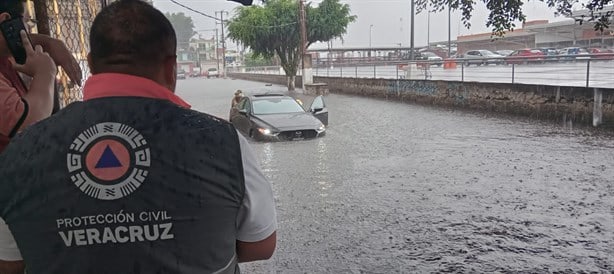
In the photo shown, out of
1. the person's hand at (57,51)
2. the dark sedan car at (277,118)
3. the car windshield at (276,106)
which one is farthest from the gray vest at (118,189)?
the car windshield at (276,106)

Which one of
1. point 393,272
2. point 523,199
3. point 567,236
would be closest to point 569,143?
point 523,199

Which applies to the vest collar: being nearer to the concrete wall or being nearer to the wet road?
the wet road

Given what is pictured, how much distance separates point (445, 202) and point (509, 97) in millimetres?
10414

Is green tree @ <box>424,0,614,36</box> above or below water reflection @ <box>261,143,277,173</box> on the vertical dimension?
above

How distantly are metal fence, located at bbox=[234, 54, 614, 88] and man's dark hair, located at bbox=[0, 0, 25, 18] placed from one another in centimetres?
1449

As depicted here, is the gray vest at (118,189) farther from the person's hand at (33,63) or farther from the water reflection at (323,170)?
the water reflection at (323,170)

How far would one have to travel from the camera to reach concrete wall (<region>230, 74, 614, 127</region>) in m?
12.6

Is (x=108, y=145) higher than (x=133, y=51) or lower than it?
lower

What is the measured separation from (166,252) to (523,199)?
6.10 m

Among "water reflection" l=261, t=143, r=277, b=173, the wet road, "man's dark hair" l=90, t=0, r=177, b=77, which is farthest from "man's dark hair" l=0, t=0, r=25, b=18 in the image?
"water reflection" l=261, t=143, r=277, b=173

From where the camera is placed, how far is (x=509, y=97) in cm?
1545

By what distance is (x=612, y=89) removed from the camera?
11828mm

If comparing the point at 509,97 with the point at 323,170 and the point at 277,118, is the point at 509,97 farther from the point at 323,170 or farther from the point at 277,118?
the point at 323,170

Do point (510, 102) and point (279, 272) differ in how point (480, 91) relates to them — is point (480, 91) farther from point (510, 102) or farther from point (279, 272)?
point (279, 272)
